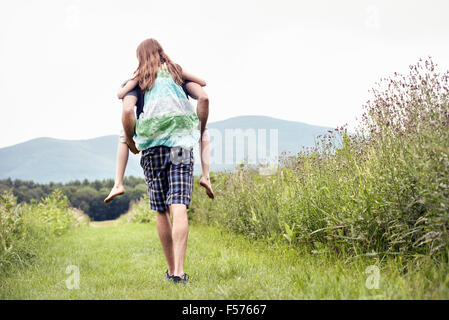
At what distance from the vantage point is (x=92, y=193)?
17594mm

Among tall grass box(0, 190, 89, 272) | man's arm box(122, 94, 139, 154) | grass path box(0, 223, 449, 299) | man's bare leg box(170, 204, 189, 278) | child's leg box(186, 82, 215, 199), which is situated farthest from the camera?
tall grass box(0, 190, 89, 272)

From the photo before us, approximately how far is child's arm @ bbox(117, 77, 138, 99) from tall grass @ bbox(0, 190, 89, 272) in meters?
2.38

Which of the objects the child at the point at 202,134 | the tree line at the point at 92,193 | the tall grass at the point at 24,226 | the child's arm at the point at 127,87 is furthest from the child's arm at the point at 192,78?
the tree line at the point at 92,193

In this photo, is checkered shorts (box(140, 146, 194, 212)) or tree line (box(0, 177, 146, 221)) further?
tree line (box(0, 177, 146, 221))

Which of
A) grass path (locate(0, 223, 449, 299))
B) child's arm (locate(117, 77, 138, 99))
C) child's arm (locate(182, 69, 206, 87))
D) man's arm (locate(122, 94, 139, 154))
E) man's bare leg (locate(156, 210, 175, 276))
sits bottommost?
grass path (locate(0, 223, 449, 299))

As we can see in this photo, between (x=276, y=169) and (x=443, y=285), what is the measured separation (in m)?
3.74

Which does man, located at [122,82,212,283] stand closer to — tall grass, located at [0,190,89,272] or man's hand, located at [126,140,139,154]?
man's hand, located at [126,140,139,154]

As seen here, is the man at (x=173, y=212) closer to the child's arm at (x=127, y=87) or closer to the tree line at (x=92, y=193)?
the child's arm at (x=127, y=87)

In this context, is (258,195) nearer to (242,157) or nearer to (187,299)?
(242,157)

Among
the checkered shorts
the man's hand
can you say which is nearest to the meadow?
the checkered shorts

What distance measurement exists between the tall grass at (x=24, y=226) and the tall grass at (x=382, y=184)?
9.97 feet

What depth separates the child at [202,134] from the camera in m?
3.13

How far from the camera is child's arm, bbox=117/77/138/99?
10.2ft
